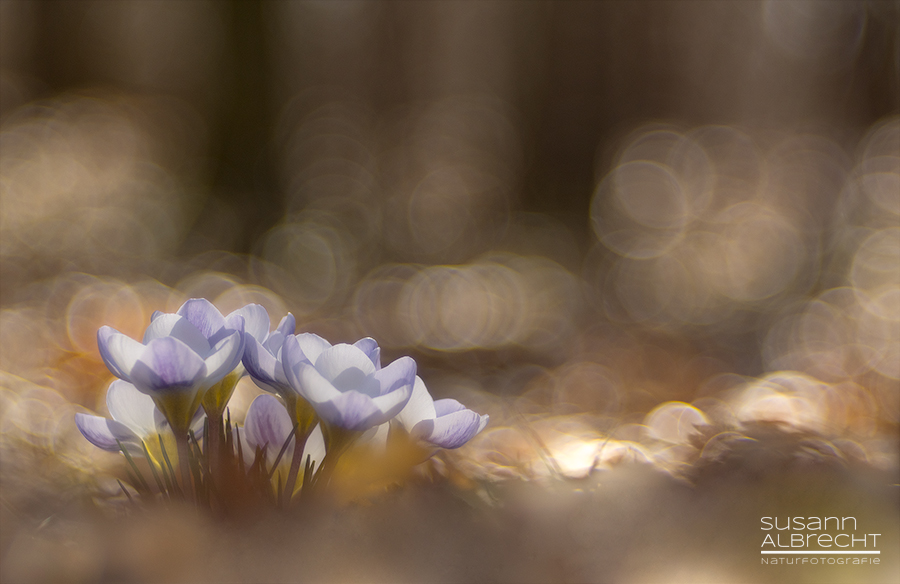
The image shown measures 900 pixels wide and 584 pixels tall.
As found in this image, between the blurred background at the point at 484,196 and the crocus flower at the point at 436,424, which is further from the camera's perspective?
the blurred background at the point at 484,196

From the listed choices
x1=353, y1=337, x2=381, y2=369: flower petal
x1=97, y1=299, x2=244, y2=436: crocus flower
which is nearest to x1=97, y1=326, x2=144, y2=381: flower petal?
x1=97, y1=299, x2=244, y2=436: crocus flower

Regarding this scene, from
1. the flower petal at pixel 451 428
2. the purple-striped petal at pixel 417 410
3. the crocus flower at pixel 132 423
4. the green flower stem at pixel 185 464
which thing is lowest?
the green flower stem at pixel 185 464

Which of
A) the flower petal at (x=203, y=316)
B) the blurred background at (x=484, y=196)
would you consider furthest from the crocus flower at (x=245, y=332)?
the blurred background at (x=484, y=196)

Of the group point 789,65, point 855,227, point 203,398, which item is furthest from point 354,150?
point 203,398

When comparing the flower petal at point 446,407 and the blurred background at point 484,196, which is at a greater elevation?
the blurred background at point 484,196

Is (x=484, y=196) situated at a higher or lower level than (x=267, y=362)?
higher

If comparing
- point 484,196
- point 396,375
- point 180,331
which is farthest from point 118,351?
point 484,196

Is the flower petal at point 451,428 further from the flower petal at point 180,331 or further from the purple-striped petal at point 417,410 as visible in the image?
the flower petal at point 180,331

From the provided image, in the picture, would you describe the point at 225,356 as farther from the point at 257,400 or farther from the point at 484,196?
the point at 484,196

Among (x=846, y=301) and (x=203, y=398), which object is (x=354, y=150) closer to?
(x=846, y=301)
